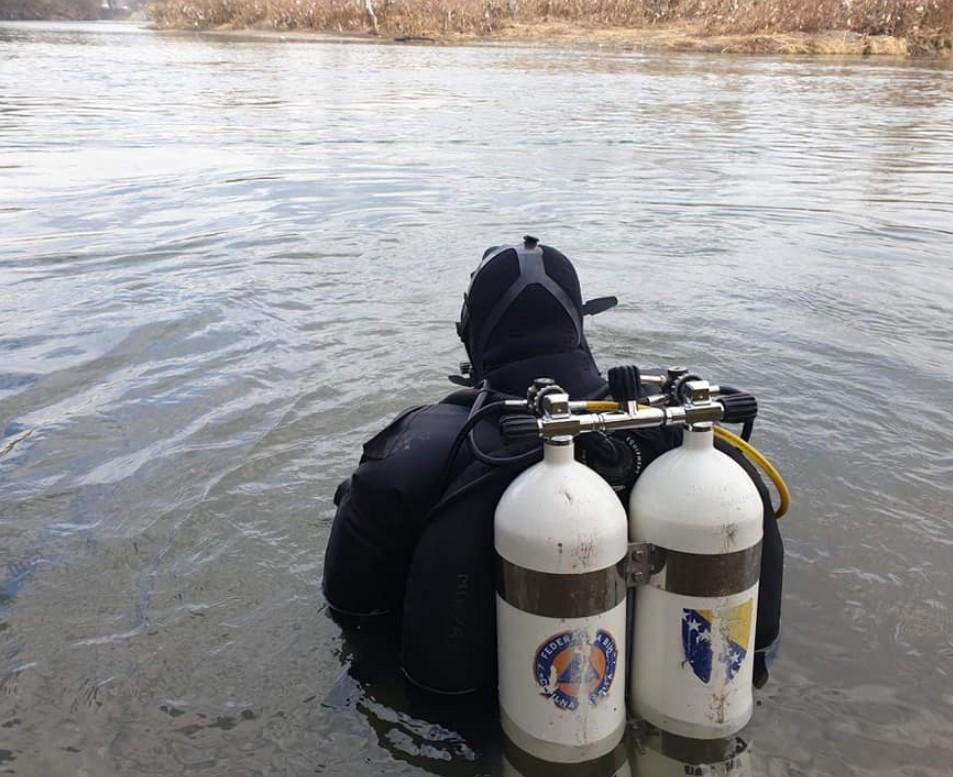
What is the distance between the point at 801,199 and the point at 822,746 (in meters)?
9.87

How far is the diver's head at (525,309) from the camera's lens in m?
2.86

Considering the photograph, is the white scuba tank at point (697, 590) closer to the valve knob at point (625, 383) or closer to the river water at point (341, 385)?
the valve knob at point (625, 383)

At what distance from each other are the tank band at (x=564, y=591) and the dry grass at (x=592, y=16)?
41621 millimetres

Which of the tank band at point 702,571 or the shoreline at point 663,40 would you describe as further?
the shoreline at point 663,40

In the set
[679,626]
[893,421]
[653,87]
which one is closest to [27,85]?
[653,87]

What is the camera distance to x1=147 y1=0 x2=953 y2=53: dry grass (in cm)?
3881

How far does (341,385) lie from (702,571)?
12.7 feet

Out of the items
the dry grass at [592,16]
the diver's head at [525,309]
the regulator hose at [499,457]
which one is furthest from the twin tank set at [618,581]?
the dry grass at [592,16]

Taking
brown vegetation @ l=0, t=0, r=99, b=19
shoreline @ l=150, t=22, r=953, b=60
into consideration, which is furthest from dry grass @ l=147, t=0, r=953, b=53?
→ brown vegetation @ l=0, t=0, r=99, b=19

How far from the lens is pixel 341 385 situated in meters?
5.93

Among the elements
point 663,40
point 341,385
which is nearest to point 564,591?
point 341,385

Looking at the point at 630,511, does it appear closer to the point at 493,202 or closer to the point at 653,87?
the point at 493,202

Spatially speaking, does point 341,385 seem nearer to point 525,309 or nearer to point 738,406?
point 525,309

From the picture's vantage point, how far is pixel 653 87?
86.2ft
